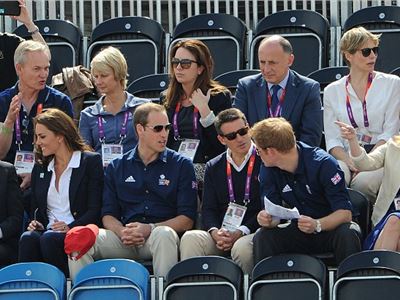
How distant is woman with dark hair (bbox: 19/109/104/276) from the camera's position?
10.7 metres

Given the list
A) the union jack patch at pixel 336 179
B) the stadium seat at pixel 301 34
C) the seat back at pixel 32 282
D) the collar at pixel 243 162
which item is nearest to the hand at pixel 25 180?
the seat back at pixel 32 282

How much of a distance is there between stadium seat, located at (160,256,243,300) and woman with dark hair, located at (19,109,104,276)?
3.41 feet

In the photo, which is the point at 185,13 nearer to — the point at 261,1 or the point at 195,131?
the point at 261,1

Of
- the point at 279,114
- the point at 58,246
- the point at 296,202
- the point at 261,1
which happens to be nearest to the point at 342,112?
the point at 279,114

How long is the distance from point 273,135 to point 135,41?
3.64 m

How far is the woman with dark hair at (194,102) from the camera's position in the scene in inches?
438

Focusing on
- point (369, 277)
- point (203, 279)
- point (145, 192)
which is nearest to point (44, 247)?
point (145, 192)

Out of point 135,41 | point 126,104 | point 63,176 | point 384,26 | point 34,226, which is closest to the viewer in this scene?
point 34,226

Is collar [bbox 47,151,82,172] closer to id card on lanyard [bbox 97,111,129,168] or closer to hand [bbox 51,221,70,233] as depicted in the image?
id card on lanyard [bbox 97,111,129,168]

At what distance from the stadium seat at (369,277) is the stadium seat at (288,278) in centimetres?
14

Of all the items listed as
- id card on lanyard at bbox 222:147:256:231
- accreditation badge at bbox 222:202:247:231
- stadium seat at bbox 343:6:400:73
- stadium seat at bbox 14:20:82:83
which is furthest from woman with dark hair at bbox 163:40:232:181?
stadium seat at bbox 14:20:82:83

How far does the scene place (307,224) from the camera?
9805 millimetres

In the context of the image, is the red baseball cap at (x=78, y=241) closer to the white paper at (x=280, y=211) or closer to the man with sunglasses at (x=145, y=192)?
the man with sunglasses at (x=145, y=192)

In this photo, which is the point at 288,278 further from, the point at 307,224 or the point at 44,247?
the point at 44,247
